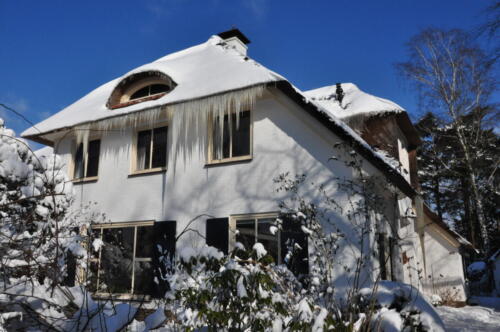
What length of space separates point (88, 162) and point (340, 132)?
254 inches

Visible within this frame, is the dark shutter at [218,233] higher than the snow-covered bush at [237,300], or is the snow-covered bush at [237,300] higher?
the dark shutter at [218,233]

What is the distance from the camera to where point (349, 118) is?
992 cm

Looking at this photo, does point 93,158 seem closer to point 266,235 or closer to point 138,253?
point 138,253

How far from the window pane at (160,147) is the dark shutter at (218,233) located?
201 cm

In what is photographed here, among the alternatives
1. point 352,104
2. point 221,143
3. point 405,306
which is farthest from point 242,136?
point 405,306

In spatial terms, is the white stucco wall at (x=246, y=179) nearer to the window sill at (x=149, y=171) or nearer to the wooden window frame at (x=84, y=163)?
the window sill at (x=149, y=171)

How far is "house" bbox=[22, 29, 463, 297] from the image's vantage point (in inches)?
290

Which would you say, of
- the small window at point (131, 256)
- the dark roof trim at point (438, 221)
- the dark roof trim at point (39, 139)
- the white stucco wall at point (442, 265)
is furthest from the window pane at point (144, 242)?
the white stucco wall at point (442, 265)

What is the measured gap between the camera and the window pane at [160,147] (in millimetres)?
9084

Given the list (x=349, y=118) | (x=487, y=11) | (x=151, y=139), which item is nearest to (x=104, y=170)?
(x=151, y=139)

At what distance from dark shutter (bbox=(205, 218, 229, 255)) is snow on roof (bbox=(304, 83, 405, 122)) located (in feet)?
12.2

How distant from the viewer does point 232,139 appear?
27.6ft

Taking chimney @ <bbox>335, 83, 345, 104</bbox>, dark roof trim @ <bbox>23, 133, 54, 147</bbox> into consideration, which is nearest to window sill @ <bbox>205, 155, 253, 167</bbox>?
chimney @ <bbox>335, 83, 345, 104</bbox>

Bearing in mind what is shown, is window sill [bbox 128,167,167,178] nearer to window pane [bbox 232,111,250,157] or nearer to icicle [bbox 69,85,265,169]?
icicle [bbox 69,85,265,169]
